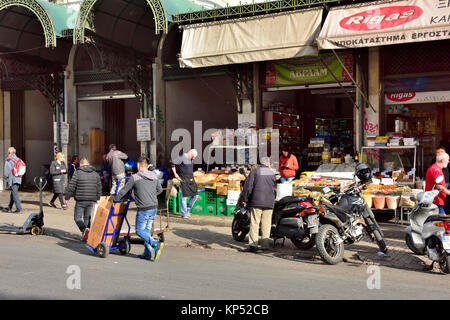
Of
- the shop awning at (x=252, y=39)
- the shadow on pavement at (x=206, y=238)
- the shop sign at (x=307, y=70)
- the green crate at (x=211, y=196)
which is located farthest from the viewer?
the shop sign at (x=307, y=70)

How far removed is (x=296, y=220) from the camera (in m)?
8.67

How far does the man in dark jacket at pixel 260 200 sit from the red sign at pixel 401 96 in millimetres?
5817

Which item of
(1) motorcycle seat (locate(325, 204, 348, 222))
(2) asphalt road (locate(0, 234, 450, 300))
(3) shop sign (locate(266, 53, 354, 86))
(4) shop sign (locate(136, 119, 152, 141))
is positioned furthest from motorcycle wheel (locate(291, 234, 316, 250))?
(4) shop sign (locate(136, 119, 152, 141))

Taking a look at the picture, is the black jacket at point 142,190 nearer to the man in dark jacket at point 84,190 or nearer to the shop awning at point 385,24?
the man in dark jacket at point 84,190

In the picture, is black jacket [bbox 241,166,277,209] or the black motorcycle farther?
black jacket [bbox 241,166,277,209]

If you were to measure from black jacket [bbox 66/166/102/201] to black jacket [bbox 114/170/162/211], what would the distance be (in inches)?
75.7

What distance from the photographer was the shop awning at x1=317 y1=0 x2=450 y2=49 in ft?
35.3

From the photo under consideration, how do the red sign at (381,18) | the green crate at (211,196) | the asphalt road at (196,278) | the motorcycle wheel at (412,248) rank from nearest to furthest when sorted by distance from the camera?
the asphalt road at (196,278), the motorcycle wheel at (412,248), the red sign at (381,18), the green crate at (211,196)

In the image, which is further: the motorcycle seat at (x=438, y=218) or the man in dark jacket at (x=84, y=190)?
the man in dark jacket at (x=84, y=190)

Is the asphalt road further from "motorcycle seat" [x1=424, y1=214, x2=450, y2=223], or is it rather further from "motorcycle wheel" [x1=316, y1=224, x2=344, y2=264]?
"motorcycle seat" [x1=424, y1=214, x2=450, y2=223]

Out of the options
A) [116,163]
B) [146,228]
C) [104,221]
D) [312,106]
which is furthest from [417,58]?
[116,163]

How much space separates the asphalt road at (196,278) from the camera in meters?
5.95

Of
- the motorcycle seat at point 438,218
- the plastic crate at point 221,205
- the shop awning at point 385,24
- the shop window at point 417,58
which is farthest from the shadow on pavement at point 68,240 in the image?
the shop window at point 417,58

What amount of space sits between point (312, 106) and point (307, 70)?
2997 millimetres
